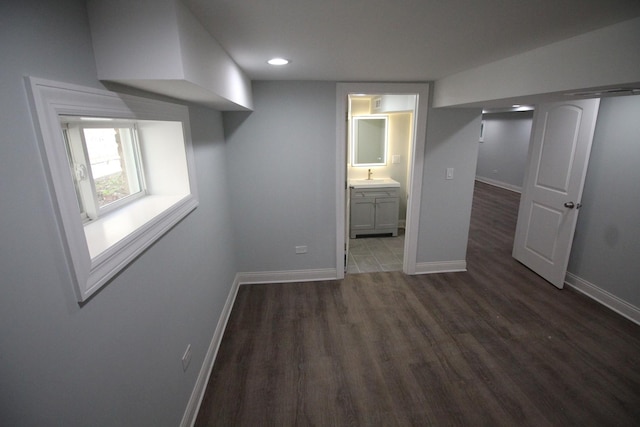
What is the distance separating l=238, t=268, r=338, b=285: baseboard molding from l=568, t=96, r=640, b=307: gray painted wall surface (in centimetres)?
264

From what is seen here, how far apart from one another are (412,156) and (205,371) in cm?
277

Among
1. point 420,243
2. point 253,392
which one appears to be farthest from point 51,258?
point 420,243

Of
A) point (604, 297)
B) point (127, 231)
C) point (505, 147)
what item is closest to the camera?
point (127, 231)

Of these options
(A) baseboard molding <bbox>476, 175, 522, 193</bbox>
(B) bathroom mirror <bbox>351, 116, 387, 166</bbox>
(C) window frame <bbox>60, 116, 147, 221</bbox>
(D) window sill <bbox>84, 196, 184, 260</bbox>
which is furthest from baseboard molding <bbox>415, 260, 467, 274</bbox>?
(A) baseboard molding <bbox>476, 175, 522, 193</bbox>

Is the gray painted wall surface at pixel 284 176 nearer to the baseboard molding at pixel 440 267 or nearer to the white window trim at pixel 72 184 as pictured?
the baseboard molding at pixel 440 267

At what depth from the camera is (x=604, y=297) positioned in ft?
9.49

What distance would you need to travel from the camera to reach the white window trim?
0.83 metres

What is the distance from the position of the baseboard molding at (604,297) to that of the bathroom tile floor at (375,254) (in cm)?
181

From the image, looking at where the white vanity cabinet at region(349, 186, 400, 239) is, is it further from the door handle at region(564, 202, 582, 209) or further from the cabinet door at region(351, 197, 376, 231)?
the door handle at region(564, 202, 582, 209)

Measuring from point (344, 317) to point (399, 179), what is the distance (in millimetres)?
2916

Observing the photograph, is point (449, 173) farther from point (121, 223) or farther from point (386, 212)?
point (121, 223)

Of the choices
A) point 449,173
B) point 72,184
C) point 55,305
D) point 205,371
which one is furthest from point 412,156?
point 55,305

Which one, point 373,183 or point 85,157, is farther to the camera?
point 373,183

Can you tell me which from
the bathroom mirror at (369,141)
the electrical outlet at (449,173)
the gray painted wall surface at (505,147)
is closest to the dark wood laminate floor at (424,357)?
the electrical outlet at (449,173)
